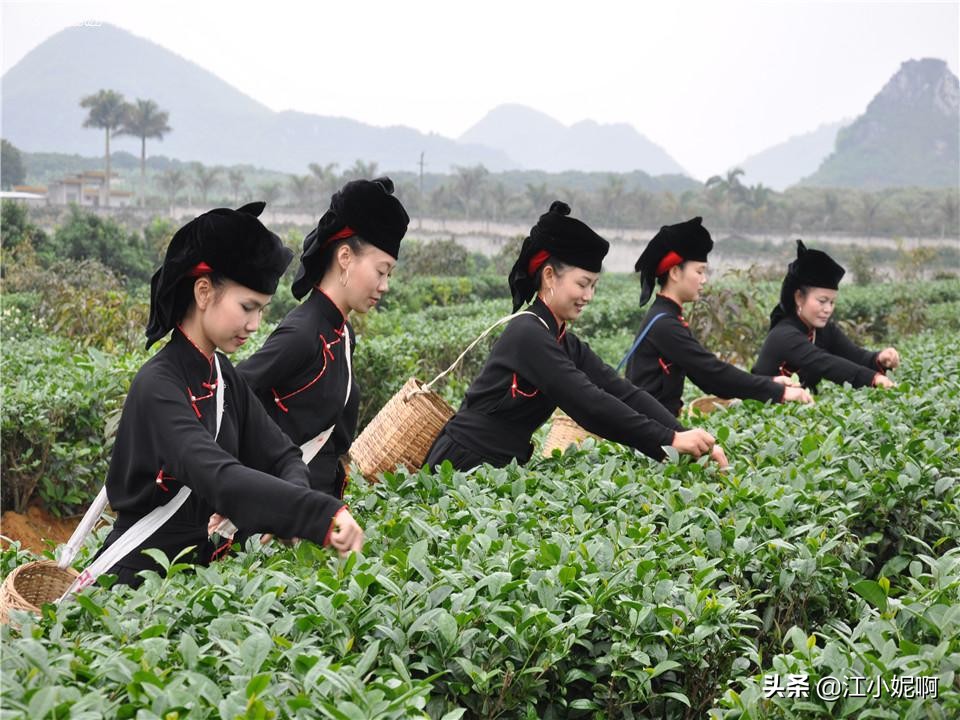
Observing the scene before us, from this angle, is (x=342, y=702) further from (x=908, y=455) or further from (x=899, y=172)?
(x=899, y=172)

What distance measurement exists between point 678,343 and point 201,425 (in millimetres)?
2644

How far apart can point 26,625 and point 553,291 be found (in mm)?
2219

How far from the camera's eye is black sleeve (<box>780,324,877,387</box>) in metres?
5.15

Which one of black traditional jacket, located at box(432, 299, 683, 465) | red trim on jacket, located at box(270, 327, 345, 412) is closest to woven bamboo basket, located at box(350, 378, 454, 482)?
black traditional jacket, located at box(432, 299, 683, 465)

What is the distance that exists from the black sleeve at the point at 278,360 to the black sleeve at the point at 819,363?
9.87ft

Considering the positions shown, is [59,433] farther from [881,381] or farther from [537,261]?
[881,381]

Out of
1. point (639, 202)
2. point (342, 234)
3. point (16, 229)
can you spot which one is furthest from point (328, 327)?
point (639, 202)

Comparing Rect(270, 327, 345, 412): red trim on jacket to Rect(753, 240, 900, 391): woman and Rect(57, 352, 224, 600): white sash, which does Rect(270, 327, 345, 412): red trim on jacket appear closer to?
Rect(57, 352, 224, 600): white sash

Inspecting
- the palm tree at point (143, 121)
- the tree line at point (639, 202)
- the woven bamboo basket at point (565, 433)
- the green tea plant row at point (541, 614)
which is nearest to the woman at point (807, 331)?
the woven bamboo basket at point (565, 433)

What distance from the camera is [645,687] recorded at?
203 cm

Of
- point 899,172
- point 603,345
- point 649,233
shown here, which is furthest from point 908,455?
point 899,172

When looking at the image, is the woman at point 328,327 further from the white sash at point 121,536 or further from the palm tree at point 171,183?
the palm tree at point 171,183

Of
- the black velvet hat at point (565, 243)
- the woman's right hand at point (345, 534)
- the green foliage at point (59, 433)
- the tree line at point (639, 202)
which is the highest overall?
the tree line at point (639, 202)

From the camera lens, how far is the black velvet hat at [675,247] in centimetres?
450
